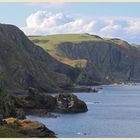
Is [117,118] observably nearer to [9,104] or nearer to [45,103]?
[45,103]

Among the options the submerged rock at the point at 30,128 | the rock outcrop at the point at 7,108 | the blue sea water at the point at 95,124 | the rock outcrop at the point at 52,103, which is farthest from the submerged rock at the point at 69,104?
the submerged rock at the point at 30,128

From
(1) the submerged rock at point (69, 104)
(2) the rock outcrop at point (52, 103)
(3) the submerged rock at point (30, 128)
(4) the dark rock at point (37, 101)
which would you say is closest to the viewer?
(3) the submerged rock at point (30, 128)

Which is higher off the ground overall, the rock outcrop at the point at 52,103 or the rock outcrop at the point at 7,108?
the rock outcrop at the point at 7,108

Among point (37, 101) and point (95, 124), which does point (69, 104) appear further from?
point (95, 124)

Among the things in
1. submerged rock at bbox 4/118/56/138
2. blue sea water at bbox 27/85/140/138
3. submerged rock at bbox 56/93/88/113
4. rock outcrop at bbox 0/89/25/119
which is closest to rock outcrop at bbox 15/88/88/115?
submerged rock at bbox 56/93/88/113

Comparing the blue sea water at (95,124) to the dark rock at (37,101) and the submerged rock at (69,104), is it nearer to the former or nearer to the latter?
the submerged rock at (69,104)

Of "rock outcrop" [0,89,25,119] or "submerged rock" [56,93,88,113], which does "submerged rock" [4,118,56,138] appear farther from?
"submerged rock" [56,93,88,113]

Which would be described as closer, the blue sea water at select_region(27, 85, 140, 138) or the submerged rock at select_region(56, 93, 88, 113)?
the blue sea water at select_region(27, 85, 140, 138)

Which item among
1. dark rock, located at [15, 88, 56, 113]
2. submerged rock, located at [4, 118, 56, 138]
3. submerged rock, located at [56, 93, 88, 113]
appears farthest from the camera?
submerged rock, located at [56, 93, 88, 113]

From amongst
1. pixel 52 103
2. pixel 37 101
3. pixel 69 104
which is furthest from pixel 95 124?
pixel 52 103
